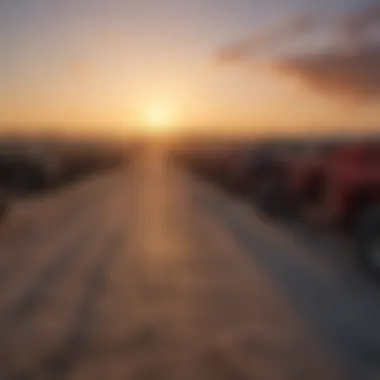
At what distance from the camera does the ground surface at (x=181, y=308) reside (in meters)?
4.09

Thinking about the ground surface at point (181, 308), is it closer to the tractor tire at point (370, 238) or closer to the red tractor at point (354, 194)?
the tractor tire at point (370, 238)

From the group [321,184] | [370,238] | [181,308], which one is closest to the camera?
[181,308]

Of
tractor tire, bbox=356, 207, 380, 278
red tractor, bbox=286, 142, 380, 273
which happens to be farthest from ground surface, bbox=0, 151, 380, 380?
red tractor, bbox=286, 142, 380, 273

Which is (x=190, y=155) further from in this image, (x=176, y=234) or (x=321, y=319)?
(x=321, y=319)

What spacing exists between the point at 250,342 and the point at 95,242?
488 centimetres

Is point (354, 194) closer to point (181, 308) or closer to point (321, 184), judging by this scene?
point (321, 184)

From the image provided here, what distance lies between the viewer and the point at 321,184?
8805 millimetres

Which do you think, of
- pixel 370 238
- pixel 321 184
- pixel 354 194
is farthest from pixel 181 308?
pixel 321 184

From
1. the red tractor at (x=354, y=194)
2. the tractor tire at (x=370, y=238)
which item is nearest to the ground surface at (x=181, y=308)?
the tractor tire at (x=370, y=238)

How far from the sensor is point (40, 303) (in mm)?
5598

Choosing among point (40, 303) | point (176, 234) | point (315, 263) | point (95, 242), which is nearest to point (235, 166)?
point (176, 234)

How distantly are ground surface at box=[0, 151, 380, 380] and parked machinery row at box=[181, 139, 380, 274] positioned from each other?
47 cm

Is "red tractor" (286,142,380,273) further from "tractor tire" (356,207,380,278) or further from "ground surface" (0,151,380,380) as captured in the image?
"ground surface" (0,151,380,380)

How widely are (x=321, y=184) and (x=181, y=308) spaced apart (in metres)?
3.93
